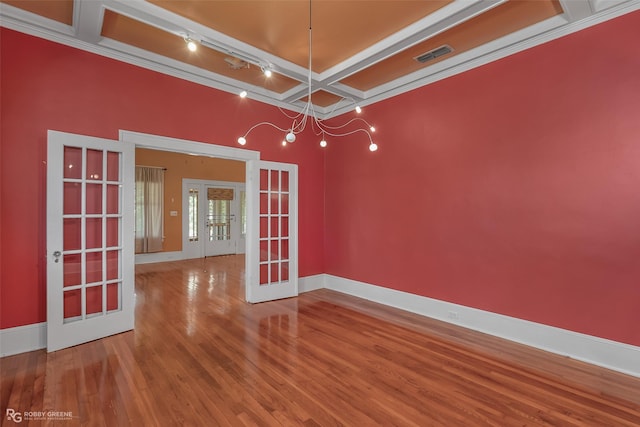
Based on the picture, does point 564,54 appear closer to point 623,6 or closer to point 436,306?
point 623,6

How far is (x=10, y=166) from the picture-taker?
293 centimetres

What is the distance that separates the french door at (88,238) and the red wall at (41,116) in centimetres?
20

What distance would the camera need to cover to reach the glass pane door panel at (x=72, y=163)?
10.4 feet

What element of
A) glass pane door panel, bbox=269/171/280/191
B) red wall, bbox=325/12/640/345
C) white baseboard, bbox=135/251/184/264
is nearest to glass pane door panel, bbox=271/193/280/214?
glass pane door panel, bbox=269/171/280/191

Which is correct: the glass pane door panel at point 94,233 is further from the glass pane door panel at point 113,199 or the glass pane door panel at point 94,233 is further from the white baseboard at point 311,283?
the white baseboard at point 311,283

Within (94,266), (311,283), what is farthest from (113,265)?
(311,283)

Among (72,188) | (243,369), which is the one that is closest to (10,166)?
(72,188)

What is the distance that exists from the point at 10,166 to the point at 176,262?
5547mm

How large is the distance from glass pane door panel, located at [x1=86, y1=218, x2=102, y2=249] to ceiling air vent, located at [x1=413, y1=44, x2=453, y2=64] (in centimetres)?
423

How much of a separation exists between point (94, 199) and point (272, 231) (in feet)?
7.93

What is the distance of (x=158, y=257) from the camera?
26.6ft

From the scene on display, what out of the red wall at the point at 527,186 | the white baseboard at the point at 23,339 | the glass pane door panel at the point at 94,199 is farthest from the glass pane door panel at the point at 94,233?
the red wall at the point at 527,186

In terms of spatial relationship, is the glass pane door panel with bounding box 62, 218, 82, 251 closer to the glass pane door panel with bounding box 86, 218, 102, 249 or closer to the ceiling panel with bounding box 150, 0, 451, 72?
the glass pane door panel with bounding box 86, 218, 102, 249

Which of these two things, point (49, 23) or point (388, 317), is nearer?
point (49, 23)
